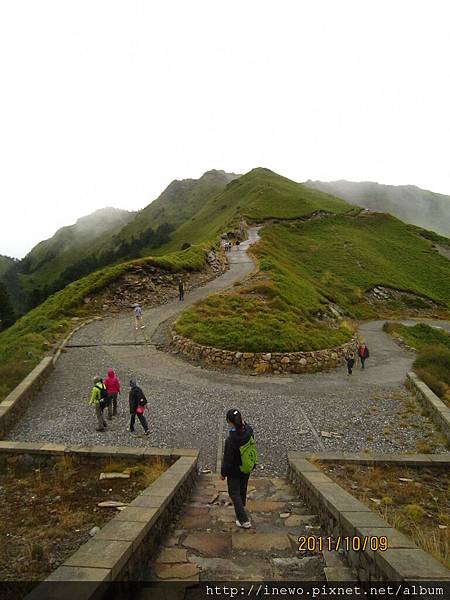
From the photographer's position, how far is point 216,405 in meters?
14.4

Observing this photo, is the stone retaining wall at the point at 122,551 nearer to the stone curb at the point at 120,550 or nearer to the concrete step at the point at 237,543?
the stone curb at the point at 120,550

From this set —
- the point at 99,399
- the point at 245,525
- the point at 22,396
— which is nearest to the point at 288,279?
the point at 99,399

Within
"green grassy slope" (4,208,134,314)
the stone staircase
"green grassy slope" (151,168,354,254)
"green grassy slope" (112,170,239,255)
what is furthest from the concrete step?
"green grassy slope" (4,208,134,314)

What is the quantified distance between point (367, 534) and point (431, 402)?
38.0 ft

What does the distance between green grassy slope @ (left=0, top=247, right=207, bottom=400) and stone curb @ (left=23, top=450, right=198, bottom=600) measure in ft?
34.2

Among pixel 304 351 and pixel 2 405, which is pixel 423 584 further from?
pixel 304 351

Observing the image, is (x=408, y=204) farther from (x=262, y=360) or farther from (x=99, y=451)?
(x=99, y=451)

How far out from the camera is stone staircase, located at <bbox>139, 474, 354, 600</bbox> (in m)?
4.63

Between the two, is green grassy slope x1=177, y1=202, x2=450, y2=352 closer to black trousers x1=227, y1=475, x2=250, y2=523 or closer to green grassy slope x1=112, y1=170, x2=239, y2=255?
black trousers x1=227, y1=475, x2=250, y2=523

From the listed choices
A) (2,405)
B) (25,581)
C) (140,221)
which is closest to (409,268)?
(2,405)

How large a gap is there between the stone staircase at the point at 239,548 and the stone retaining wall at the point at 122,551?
0.22 metres

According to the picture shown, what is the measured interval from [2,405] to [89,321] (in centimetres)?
1449

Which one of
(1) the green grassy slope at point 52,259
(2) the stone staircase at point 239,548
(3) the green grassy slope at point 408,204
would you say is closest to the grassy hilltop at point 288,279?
(2) the stone staircase at point 239,548

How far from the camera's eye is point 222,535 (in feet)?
18.9
